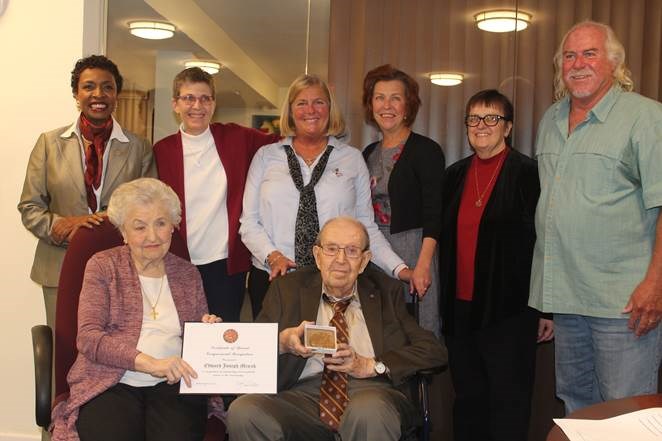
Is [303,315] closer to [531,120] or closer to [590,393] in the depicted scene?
[590,393]

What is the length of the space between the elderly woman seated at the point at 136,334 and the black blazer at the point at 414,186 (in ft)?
3.40

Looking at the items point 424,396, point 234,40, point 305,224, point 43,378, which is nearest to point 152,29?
point 234,40

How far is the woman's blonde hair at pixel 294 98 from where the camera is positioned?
131 inches

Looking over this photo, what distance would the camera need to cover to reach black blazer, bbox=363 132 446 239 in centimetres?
329

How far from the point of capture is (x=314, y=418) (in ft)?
8.40

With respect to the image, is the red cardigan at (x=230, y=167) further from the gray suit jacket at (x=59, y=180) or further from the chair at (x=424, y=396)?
the chair at (x=424, y=396)

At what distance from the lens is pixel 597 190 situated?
267cm

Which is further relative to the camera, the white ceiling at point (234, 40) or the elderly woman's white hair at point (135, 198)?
the white ceiling at point (234, 40)

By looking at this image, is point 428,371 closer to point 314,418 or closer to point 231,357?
point 314,418

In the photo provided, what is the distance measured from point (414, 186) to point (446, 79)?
0.92 meters

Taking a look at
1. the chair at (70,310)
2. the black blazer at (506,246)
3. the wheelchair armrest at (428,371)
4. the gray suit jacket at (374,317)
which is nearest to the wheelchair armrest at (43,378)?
the chair at (70,310)

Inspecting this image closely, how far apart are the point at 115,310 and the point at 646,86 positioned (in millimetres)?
3014

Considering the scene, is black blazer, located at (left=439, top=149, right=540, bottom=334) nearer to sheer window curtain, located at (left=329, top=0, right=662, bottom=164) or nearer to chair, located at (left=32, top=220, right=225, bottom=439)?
sheer window curtain, located at (left=329, top=0, right=662, bottom=164)

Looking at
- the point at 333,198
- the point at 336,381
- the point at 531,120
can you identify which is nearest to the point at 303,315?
the point at 336,381
